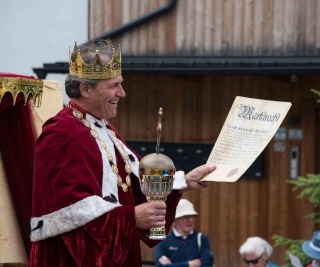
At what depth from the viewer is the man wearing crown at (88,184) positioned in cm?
420

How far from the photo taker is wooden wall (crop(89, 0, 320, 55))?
1089cm

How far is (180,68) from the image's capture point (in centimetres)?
1081

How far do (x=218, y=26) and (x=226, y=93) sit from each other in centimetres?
77

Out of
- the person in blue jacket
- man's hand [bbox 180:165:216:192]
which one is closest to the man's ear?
man's hand [bbox 180:165:216:192]

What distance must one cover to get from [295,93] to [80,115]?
22.9 feet

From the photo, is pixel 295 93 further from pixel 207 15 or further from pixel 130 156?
pixel 130 156

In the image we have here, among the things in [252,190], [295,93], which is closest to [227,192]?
[252,190]

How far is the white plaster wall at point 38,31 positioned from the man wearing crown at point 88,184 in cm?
765

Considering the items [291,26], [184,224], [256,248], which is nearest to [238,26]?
[291,26]

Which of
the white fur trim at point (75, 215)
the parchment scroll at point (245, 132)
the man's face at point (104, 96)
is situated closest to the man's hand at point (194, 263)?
the parchment scroll at point (245, 132)

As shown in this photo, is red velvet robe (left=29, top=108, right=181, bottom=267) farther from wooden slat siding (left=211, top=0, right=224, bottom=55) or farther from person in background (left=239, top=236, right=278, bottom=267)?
wooden slat siding (left=211, top=0, right=224, bottom=55)

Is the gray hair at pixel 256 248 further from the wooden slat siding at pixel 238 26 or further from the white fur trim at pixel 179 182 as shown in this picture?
the wooden slat siding at pixel 238 26

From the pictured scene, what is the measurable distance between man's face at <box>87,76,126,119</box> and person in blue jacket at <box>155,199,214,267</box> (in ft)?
13.2

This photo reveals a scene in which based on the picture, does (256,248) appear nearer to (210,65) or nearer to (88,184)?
(210,65)
